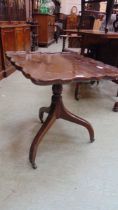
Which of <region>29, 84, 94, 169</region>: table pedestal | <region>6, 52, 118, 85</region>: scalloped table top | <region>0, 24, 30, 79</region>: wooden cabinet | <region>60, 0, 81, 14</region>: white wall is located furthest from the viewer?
<region>60, 0, 81, 14</region>: white wall

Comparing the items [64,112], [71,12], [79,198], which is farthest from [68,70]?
[71,12]

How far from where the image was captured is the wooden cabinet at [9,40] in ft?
9.08

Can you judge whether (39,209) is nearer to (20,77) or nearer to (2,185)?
(2,185)

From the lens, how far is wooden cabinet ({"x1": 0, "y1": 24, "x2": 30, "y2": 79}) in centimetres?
277

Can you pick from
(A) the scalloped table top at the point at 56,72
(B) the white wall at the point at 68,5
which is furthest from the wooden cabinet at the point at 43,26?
(A) the scalloped table top at the point at 56,72

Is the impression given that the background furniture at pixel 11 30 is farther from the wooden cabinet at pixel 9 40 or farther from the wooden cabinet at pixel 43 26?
the wooden cabinet at pixel 43 26

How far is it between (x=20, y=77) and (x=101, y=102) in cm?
144

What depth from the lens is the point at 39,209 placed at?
96 centimetres

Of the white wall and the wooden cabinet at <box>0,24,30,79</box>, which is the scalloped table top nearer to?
the wooden cabinet at <box>0,24,30,79</box>

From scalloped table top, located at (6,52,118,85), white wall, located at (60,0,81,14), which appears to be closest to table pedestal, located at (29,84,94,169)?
scalloped table top, located at (6,52,118,85)

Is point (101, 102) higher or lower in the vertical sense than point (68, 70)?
lower

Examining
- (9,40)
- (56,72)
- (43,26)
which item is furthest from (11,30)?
(43,26)

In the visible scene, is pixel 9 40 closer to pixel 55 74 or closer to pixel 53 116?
pixel 53 116

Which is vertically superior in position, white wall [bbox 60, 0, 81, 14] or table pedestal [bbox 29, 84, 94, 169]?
white wall [bbox 60, 0, 81, 14]
